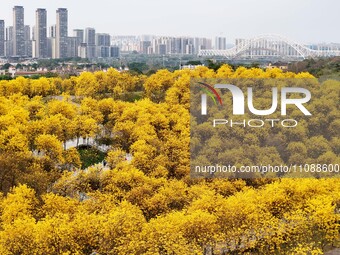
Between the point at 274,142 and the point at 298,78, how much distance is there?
262 inches

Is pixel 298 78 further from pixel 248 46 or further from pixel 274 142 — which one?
pixel 248 46

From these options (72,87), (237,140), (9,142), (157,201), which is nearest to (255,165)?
(237,140)

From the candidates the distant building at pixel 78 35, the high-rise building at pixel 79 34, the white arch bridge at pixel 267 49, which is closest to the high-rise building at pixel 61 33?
the distant building at pixel 78 35

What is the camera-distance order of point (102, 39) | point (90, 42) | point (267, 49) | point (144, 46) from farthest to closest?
point (144, 46), point (102, 39), point (90, 42), point (267, 49)

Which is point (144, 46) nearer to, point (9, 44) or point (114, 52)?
point (114, 52)

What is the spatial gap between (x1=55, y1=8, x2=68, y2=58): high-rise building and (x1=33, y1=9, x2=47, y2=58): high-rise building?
5.57 feet

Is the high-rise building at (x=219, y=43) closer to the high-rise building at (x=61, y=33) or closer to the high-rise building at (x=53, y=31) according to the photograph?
the high-rise building at (x=61, y=33)

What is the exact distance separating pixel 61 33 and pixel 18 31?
5692 mm

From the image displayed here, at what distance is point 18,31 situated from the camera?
2633 inches

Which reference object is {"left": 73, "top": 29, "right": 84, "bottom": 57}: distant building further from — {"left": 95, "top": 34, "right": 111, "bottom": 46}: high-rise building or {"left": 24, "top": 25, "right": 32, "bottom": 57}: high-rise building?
{"left": 24, "top": 25, "right": 32, "bottom": 57}: high-rise building

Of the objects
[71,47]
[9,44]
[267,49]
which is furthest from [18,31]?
[267,49]

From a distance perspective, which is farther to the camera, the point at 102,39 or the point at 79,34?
the point at 102,39

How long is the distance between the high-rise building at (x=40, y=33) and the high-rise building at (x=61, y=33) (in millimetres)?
1699

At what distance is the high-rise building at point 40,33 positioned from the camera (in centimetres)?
6438
